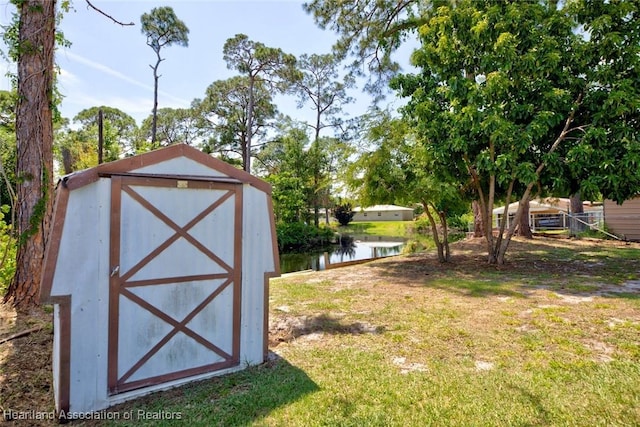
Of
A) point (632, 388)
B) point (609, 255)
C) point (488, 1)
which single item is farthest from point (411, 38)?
point (632, 388)

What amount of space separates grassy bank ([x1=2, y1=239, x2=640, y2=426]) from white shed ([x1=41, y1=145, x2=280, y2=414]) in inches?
12.0

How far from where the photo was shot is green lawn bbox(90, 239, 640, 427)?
8.39 feet

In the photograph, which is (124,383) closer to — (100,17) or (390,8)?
(100,17)

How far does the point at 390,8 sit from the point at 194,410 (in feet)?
38.2

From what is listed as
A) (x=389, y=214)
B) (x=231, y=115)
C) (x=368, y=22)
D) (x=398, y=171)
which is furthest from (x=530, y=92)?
(x=389, y=214)

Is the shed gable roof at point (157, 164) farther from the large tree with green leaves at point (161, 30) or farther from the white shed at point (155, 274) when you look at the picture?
the large tree with green leaves at point (161, 30)

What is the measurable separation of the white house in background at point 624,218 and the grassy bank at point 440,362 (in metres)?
8.61

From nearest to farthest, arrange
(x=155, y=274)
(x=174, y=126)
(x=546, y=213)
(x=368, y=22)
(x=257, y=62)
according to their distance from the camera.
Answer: (x=155, y=274) → (x=368, y=22) → (x=257, y=62) → (x=546, y=213) → (x=174, y=126)

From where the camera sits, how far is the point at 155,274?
9.96 feet

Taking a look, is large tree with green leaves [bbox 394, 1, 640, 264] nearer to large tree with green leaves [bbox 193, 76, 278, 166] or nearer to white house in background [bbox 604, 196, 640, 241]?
white house in background [bbox 604, 196, 640, 241]

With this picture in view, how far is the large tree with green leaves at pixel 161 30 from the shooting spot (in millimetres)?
18192

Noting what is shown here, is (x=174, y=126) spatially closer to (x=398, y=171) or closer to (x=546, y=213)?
(x=398, y=171)

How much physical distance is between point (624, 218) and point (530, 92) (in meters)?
9.69

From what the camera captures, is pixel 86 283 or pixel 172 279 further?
pixel 172 279
